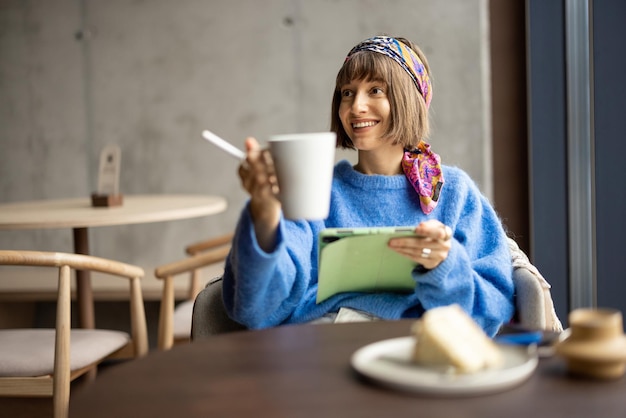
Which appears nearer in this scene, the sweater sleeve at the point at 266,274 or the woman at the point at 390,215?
the sweater sleeve at the point at 266,274

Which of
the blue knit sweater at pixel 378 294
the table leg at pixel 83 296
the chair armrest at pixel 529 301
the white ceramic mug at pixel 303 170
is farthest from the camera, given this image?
the table leg at pixel 83 296

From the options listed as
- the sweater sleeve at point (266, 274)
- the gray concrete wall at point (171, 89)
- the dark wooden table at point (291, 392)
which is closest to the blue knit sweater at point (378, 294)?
the sweater sleeve at point (266, 274)

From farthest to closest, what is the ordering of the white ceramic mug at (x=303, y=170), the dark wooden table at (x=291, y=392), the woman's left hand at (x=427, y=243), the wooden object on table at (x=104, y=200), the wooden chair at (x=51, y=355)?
Result: 1. the wooden object on table at (x=104, y=200)
2. the wooden chair at (x=51, y=355)
3. the woman's left hand at (x=427, y=243)
4. the white ceramic mug at (x=303, y=170)
5. the dark wooden table at (x=291, y=392)

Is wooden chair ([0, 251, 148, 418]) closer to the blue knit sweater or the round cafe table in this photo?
the round cafe table

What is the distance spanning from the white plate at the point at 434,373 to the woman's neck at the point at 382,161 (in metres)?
0.89

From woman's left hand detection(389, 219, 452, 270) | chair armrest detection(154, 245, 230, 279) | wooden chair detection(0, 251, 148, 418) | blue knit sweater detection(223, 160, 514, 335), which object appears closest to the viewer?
woman's left hand detection(389, 219, 452, 270)

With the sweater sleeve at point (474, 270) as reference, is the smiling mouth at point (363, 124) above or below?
above

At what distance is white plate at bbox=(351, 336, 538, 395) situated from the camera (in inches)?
34.0

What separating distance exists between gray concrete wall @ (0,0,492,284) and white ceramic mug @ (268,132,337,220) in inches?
115

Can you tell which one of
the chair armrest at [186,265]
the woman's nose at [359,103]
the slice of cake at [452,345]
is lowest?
the chair armrest at [186,265]

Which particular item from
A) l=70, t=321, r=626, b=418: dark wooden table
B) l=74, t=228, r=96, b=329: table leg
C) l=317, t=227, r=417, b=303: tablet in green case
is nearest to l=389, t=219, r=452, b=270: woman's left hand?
l=317, t=227, r=417, b=303: tablet in green case

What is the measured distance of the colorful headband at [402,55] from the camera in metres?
1.84

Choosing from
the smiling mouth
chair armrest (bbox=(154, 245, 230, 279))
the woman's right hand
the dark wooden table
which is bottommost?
chair armrest (bbox=(154, 245, 230, 279))

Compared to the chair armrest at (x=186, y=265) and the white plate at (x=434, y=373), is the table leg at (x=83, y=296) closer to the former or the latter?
the chair armrest at (x=186, y=265)
